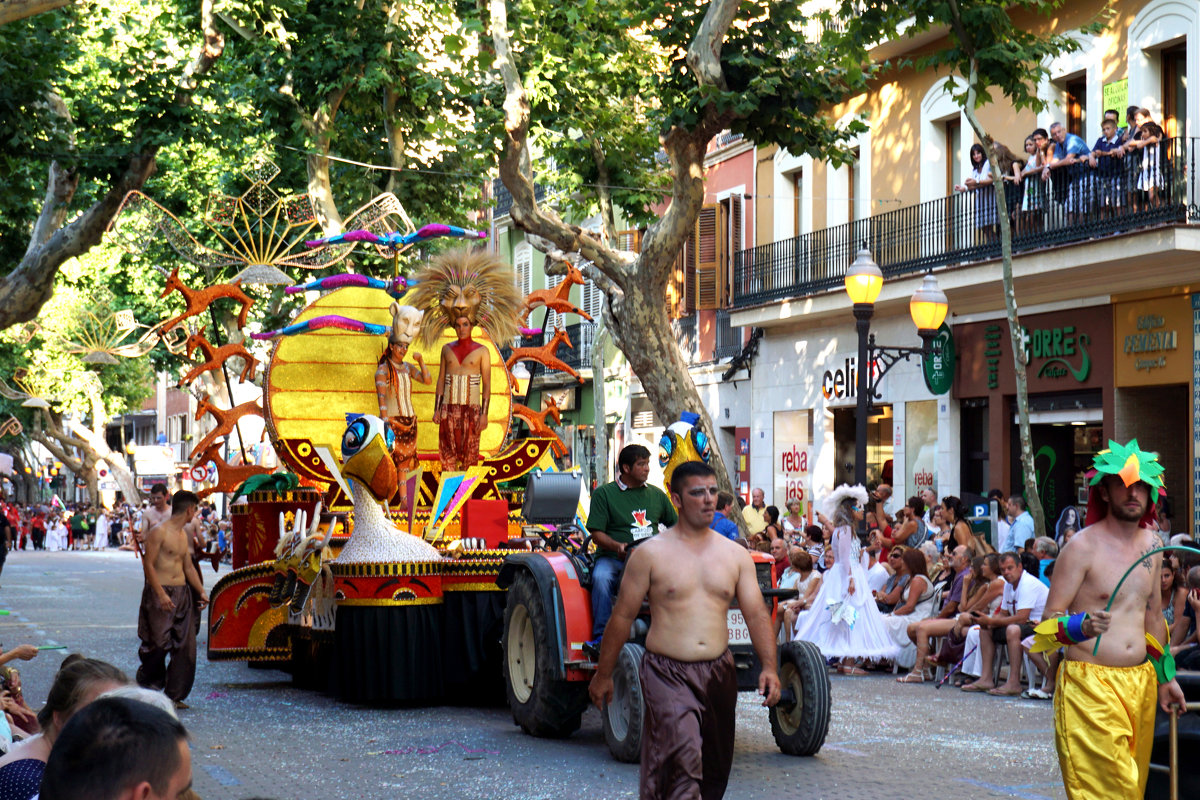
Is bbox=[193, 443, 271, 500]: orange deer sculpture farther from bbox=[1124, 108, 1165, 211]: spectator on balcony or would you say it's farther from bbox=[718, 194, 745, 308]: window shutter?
bbox=[718, 194, 745, 308]: window shutter

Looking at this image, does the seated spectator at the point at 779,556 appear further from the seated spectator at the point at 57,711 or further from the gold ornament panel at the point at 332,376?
the seated spectator at the point at 57,711

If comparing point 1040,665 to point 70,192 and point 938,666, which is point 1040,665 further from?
point 70,192

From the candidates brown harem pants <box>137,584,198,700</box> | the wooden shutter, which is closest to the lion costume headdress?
brown harem pants <box>137,584,198,700</box>

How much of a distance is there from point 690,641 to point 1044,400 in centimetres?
1711

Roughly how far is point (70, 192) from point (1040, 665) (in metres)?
14.7

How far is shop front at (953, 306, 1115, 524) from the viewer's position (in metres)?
21.8

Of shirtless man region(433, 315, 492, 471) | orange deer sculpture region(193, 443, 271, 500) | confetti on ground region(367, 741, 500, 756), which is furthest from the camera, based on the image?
orange deer sculpture region(193, 443, 271, 500)

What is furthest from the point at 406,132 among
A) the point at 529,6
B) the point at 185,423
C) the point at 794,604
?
the point at 185,423

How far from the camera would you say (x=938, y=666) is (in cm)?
1485

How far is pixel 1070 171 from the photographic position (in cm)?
2073

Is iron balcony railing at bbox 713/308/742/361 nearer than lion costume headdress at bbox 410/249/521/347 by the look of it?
No

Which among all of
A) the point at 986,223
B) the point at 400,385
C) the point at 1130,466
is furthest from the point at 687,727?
the point at 986,223

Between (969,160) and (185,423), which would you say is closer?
(969,160)

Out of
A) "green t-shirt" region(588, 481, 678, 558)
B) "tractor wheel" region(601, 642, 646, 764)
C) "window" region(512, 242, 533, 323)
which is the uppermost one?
"window" region(512, 242, 533, 323)
